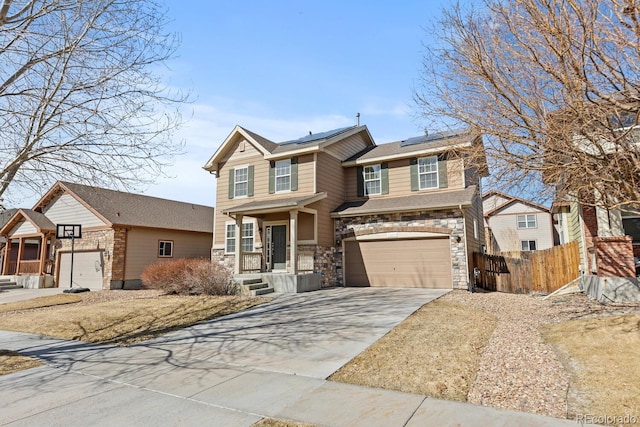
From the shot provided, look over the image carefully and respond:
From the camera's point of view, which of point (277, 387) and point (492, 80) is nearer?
point (277, 387)

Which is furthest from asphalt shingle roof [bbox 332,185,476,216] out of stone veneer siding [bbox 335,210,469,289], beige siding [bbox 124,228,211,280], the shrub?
beige siding [bbox 124,228,211,280]

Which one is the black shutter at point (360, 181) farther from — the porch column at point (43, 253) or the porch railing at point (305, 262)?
the porch column at point (43, 253)

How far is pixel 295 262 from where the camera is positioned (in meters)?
14.3

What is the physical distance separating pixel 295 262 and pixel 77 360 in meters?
8.47

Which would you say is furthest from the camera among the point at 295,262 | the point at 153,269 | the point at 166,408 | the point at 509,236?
the point at 509,236

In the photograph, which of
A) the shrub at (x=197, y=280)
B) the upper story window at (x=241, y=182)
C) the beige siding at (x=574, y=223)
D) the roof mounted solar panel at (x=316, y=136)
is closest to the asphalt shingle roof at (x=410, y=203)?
the roof mounted solar panel at (x=316, y=136)

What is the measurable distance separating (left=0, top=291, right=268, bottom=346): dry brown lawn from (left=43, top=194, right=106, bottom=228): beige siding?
8.04 metres

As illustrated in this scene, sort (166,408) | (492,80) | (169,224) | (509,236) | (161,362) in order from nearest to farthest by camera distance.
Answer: (166,408) < (161,362) < (492,80) < (169,224) < (509,236)

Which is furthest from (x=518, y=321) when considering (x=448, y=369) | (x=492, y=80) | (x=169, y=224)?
(x=169, y=224)

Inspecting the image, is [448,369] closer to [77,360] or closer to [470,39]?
[470,39]

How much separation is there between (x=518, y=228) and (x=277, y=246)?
919 inches

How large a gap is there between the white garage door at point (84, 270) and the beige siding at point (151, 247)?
1.46 meters

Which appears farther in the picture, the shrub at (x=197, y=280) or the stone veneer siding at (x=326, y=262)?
the stone veneer siding at (x=326, y=262)

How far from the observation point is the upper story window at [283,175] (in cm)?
1678
